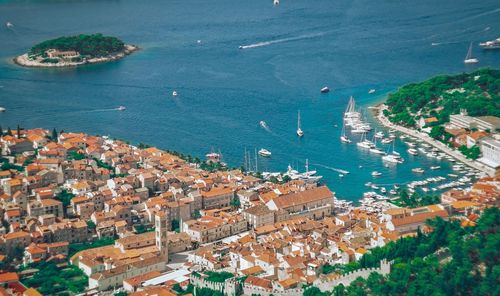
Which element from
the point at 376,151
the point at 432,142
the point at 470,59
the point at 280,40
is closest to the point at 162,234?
the point at 376,151

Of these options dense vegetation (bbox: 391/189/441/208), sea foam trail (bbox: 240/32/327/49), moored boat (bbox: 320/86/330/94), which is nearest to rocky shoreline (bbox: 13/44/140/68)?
sea foam trail (bbox: 240/32/327/49)

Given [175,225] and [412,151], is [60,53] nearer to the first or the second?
[412,151]

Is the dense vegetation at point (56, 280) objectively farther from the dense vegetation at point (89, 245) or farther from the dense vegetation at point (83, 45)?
the dense vegetation at point (83, 45)

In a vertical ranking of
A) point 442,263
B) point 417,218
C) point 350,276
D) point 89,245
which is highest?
point 417,218

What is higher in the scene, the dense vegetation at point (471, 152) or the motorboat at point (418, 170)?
the dense vegetation at point (471, 152)

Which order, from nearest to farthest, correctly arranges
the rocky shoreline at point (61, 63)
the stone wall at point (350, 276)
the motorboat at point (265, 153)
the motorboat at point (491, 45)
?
the stone wall at point (350, 276), the motorboat at point (265, 153), the motorboat at point (491, 45), the rocky shoreline at point (61, 63)

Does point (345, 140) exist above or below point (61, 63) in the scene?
below

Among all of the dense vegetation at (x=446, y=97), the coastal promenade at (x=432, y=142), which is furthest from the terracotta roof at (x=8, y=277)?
the dense vegetation at (x=446, y=97)
